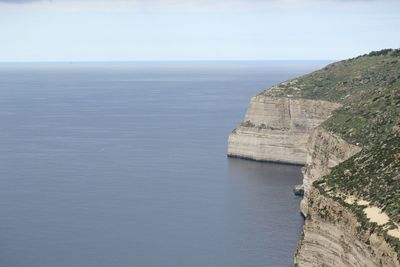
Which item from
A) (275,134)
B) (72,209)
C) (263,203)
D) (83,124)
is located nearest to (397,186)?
(263,203)

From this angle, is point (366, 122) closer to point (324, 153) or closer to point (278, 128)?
point (324, 153)

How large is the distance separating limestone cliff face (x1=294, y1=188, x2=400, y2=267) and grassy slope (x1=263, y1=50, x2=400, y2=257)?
0.67m

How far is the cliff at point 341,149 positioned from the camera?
144 feet

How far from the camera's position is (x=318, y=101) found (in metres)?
123

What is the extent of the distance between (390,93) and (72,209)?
43.8 m

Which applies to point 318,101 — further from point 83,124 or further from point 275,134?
point 83,124

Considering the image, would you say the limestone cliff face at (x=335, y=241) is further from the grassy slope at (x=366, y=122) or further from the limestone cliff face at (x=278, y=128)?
the limestone cliff face at (x=278, y=128)

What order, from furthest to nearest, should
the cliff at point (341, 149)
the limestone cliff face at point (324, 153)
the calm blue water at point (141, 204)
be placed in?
the limestone cliff face at point (324, 153), the calm blue water at point (141, 204), the cliff at point (341, 149)

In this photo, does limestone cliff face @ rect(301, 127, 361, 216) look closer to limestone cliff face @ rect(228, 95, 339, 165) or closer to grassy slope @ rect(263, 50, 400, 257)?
grassy slope @ rect(263, 50, 400, 257)

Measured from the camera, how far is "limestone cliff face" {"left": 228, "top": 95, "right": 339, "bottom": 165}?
Result: 121 metres

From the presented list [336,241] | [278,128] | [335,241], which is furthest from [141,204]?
[336,241]

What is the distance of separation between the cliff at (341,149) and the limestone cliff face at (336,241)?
0.06 metres

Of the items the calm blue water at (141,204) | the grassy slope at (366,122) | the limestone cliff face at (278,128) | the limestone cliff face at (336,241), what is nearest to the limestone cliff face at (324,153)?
the grassy slope at (366,122)

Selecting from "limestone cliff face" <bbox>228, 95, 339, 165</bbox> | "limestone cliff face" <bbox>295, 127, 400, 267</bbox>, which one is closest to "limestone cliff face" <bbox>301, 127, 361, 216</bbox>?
"limestone cliff face" <bbox>295, 127, 400, 267</bbox>
